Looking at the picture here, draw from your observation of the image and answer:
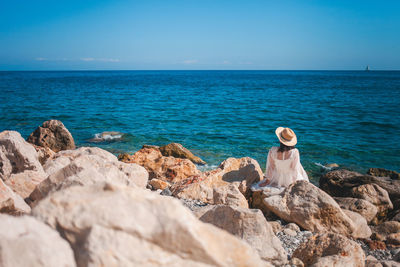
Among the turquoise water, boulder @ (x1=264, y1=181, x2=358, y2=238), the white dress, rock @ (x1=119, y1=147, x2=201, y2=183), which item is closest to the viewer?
boulder @ (x1=264, y1=181, x2=358, y2=238)

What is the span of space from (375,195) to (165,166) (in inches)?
225

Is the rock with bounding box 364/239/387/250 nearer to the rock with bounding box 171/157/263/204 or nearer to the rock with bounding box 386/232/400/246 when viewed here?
the rock with bounding box 386/232/400/246

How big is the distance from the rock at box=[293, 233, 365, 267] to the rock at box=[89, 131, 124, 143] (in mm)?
12880

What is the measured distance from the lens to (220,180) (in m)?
7.52

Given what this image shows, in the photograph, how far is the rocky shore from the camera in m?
2.08

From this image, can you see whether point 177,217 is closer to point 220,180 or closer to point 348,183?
point 220,180

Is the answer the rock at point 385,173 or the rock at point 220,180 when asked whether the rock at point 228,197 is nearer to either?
the rock at point 220,180

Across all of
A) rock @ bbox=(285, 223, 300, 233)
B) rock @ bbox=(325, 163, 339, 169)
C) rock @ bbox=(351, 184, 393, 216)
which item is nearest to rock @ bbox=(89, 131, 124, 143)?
rock @ bbox=(325, 163, 339, 169)

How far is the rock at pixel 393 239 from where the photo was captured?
539cm

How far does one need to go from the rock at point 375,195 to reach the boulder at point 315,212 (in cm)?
173

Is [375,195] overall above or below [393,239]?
above

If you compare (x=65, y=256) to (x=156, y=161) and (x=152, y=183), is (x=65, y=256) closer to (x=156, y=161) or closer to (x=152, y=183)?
(x=152, y=183)

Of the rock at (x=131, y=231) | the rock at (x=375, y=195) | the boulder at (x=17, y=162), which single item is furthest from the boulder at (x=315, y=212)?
the boulder at (x=17, y=162)

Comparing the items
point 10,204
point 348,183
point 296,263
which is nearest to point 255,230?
point 296,263
